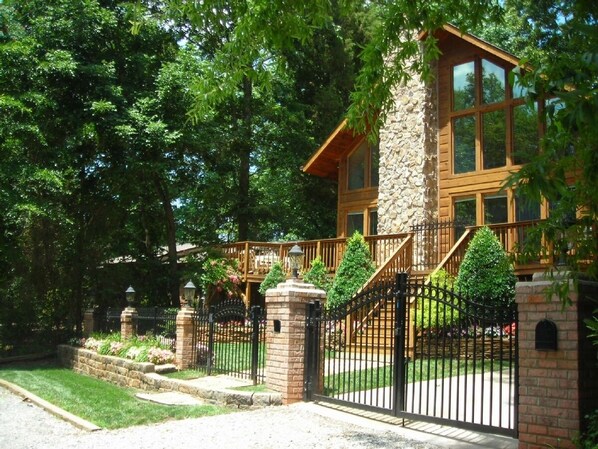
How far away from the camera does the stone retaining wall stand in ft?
30.5

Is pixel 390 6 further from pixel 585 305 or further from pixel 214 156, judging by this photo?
pixel 214 156

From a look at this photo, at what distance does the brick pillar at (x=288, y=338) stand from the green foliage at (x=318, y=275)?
837 cm

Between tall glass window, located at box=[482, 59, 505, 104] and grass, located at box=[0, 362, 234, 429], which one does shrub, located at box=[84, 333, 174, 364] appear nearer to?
grass, located at box=[0, 362, 234, 429]

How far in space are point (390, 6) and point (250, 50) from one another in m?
1.97

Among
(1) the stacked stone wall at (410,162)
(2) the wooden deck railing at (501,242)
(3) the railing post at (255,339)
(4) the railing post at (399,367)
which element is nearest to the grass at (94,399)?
(3) the railing post at (255,339)

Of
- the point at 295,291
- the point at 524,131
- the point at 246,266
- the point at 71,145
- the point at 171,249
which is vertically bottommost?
the point at 295,291

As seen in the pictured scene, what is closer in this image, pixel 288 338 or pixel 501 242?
pixel 288 338

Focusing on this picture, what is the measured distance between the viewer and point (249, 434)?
24.7ft

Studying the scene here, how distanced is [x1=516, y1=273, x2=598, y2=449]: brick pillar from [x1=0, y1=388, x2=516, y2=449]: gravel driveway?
3.46 ft

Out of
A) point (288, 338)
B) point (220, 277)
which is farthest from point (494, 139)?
point (288, 338)

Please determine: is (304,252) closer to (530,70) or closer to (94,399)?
(94,399)

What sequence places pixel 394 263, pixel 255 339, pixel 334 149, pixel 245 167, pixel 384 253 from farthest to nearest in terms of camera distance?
pixel 245 167, pixel 334 149, pixel 384 253, pixel 394 263, pixel 255 339

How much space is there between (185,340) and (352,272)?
5424 millimetres

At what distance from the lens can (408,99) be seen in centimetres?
1938
